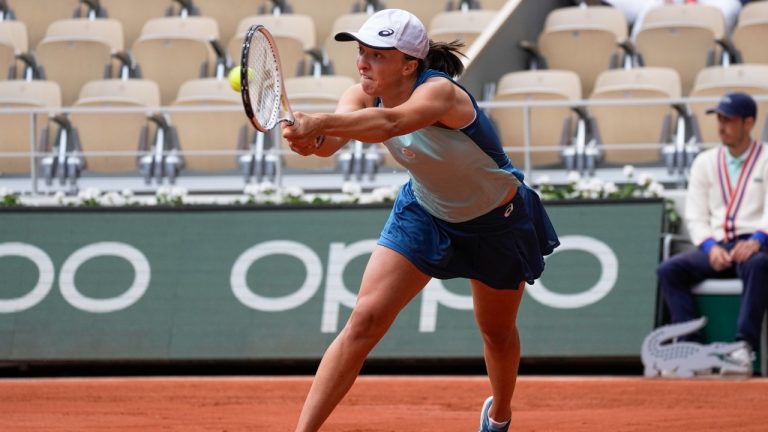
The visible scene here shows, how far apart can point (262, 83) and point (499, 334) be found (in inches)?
68.2

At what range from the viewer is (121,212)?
34.7 feet

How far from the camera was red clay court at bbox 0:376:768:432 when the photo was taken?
22.9ft

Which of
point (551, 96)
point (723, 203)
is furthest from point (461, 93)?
point (551, 96)

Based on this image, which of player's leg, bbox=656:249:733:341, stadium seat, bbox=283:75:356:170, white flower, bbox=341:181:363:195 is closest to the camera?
player's leg, bbox=656:249:733:341

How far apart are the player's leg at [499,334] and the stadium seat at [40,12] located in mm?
10929

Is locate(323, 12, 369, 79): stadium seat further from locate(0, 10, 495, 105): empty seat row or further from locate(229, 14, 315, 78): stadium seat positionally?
locate(229, 14, 315, 78): stadium seat

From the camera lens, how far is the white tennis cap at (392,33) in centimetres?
477

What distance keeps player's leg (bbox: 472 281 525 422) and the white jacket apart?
4301 mm

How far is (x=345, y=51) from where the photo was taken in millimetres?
13781

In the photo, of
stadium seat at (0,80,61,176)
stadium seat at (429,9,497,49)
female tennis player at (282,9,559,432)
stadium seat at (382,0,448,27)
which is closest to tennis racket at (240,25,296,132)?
female tennis player at (282,9,559,432)

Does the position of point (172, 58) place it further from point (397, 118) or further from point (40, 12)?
point (397, 118)

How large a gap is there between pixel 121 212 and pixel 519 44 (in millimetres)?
4977

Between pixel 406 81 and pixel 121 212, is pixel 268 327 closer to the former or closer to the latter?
pixel 121 212

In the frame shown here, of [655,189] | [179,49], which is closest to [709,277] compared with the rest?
[655,189]
